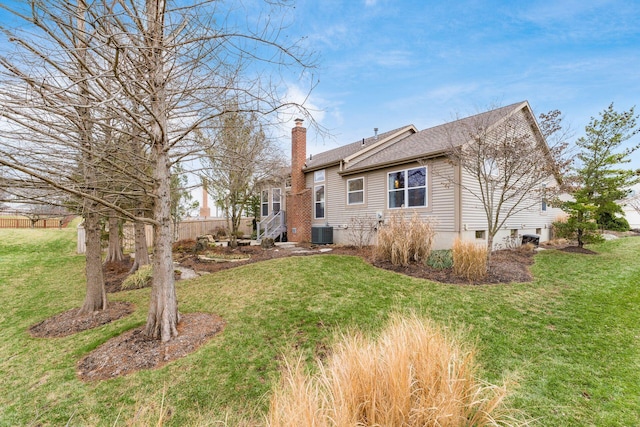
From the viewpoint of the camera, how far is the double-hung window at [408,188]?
35.0 ft

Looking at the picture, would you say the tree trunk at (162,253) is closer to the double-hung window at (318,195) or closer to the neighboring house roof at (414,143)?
the neighboring house roof at (414,143)

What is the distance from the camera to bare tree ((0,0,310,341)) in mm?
2574

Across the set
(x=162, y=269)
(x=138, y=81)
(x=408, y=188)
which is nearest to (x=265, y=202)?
(x=408, y=188)

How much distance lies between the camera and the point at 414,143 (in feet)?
41.1

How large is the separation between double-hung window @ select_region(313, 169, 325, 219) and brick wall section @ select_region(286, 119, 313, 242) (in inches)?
11.6

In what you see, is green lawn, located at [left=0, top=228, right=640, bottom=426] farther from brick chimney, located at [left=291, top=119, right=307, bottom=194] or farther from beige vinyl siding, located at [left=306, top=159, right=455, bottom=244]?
brick chimney, located at [left=291, top=119, right=307, bottom=194]

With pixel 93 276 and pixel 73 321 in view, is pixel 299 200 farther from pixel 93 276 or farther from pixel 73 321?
pixel 73 321

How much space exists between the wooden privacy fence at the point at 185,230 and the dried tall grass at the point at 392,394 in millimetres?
15022

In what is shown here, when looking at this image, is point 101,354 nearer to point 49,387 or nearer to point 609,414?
point 49,387

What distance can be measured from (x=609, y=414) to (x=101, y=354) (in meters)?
5.89

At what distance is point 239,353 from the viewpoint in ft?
12.5

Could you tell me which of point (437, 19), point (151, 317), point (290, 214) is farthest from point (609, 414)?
point (290, 214)

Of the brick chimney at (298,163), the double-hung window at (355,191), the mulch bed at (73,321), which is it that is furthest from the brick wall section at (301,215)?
the mulch bed at (73,321)

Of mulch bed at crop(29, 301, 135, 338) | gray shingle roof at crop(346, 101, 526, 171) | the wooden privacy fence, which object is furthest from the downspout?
the wooden privacy fence
